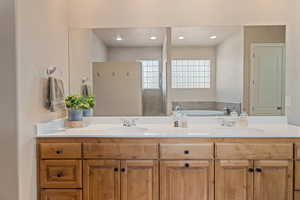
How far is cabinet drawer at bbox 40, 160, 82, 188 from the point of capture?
209 centimetres

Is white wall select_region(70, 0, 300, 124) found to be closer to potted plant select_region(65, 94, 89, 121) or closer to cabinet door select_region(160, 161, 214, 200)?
potted plant select_region(65, 94, 89, 121)

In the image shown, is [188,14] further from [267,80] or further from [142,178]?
[142,178]

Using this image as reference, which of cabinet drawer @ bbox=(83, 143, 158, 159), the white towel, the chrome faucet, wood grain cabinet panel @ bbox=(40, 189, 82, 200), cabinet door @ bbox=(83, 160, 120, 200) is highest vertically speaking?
the white towel

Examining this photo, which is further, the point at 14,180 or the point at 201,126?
the point at 201,126

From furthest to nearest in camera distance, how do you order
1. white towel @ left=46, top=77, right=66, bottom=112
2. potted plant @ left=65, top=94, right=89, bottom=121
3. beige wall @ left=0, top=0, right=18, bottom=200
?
potted plant @ left=65, top=94, right=89, bottom=121, white towel @ left=46, top=77, right=66, bottom=112, beige wall @ left=0, top=0, right=18, bottom=200

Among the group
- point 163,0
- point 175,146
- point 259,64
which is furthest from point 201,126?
point 163,0

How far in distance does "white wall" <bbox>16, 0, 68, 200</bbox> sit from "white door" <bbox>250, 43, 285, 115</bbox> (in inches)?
91.1

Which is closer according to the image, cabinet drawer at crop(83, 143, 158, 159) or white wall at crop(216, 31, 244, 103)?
cabinet drawer at crop(83, 143, 158, 159)

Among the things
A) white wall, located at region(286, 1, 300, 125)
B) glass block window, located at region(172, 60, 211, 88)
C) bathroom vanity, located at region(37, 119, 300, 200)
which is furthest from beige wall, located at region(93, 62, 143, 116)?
white wall, located at region(286, 1, 300, 125)

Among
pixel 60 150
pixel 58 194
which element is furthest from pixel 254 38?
pixel 58 194

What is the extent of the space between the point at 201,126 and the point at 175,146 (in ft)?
2.02

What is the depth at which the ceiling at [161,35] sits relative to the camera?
265 centimetres

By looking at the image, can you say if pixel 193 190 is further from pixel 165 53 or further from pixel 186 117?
pixel 165 53

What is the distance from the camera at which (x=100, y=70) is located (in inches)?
110
